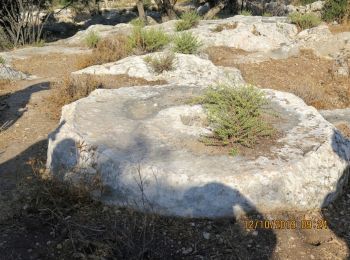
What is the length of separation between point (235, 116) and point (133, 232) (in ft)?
6.76

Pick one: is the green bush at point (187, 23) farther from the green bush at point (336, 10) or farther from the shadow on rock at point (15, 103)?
the shadow on rock at point (15, 103)

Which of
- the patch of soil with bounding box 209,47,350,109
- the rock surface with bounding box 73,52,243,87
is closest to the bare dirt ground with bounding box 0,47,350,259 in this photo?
the patch of soil with bounding box 209,47,350,109

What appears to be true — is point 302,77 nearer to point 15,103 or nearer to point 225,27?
point 225,27

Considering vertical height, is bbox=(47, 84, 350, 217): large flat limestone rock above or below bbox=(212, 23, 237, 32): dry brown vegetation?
above

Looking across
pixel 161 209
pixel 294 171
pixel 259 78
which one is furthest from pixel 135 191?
pixel 259 78

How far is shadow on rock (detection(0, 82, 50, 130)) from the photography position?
7.00m

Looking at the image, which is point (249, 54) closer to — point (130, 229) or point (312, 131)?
point (312, 131)

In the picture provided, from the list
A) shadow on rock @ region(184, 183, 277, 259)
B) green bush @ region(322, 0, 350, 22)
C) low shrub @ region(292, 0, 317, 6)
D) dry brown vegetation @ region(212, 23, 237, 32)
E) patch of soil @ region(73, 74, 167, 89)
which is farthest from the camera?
low shrub @ region(292, 0, 317, 6)

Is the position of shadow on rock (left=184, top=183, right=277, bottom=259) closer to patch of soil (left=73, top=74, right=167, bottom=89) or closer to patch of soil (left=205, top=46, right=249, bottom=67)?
patch of soil (left=73, top=74, right=167, bottom=89)

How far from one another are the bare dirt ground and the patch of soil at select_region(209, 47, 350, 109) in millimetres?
4122

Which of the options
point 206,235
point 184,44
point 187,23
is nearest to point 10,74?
point 184,44

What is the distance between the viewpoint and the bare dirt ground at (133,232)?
372cm
